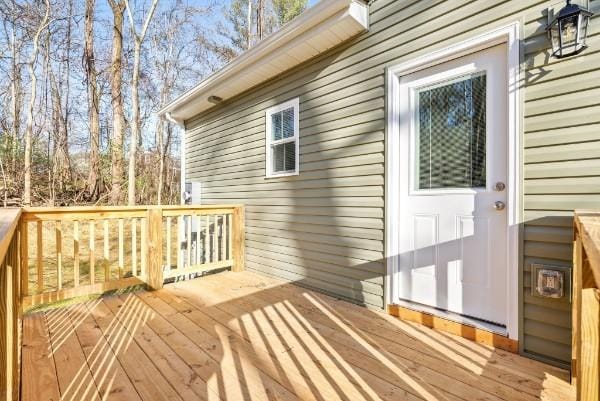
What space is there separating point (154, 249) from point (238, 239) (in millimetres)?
1197

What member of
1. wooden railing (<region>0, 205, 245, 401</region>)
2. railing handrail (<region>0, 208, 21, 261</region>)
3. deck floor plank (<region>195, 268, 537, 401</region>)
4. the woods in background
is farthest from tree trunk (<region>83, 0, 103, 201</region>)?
railing handrail (<region>0, 208, 21, 261</region>)

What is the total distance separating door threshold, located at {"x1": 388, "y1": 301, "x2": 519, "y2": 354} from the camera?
2141 mm

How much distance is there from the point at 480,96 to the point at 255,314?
8.19 feet

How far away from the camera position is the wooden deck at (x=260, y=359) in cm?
169

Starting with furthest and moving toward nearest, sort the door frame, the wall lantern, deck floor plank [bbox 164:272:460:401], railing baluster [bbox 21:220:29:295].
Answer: railing baluster [bbox 21:220:29:295]
the door frame
the wall lantern
deck floor plank [bbox 164:272:460:401]

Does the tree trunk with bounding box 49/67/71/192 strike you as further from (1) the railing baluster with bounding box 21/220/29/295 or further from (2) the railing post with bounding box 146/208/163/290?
(1) the railing baluster with bounding box 21/220/29/295

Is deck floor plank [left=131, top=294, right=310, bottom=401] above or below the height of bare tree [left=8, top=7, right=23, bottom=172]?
below

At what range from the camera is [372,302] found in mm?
2928

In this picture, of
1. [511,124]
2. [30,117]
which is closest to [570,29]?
[511,124]

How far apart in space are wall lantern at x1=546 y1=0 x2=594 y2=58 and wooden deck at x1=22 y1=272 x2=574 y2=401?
1.89 metres

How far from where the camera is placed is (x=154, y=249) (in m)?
3.61

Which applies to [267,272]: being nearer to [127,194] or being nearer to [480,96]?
[480,96]

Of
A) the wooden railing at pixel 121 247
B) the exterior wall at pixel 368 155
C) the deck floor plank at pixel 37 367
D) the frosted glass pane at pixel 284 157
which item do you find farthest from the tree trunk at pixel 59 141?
the deck floor plank at pixel 37 367

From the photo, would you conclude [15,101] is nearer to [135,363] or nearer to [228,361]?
[135,363]
